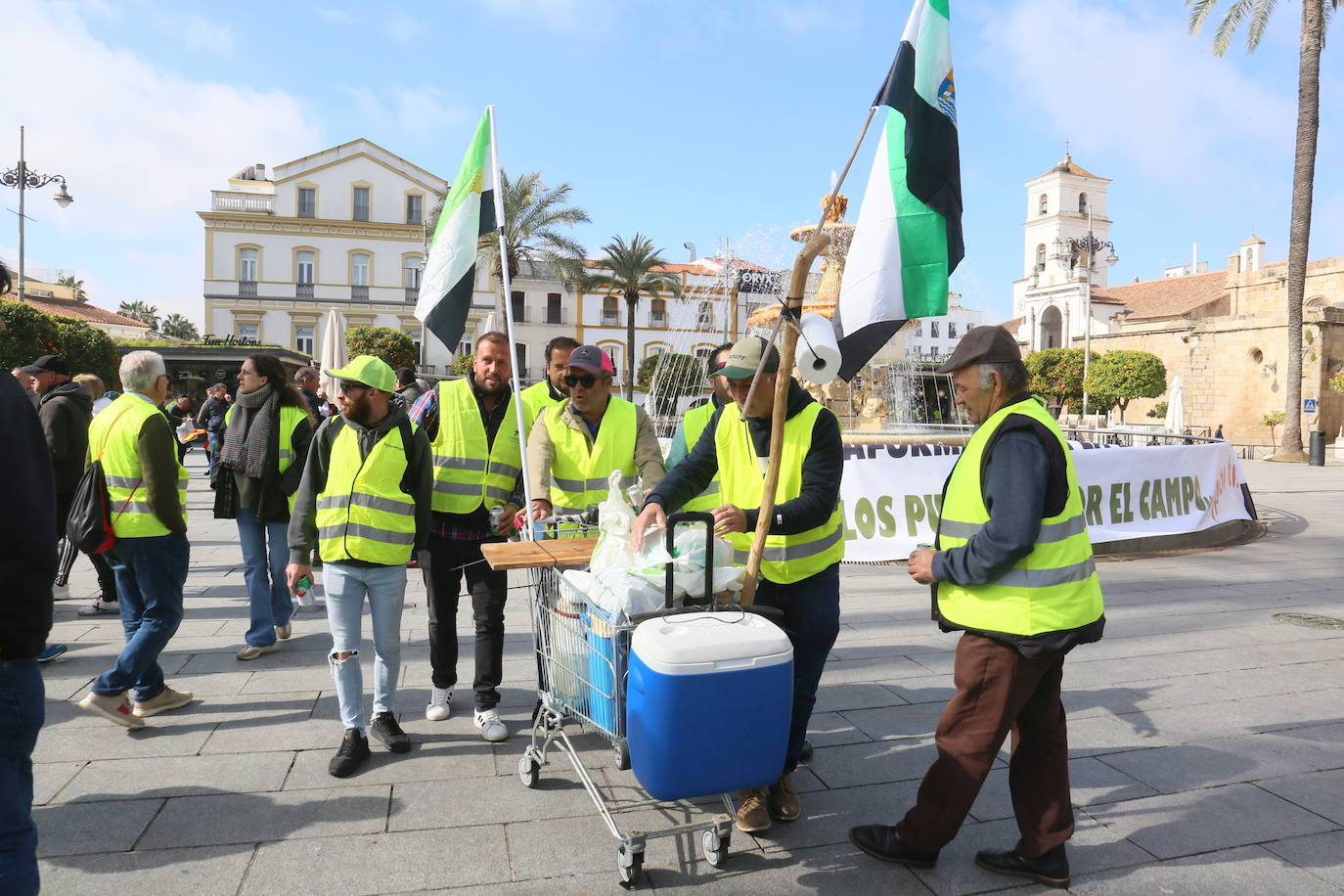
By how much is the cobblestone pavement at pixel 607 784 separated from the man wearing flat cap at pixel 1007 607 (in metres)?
0.19

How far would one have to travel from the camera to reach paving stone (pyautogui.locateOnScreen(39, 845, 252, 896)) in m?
2.93

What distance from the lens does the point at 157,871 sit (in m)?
3.04

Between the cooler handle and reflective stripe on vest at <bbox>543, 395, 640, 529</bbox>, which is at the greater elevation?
reflective stripe on vest at <bbox>543, 395, 640, 529</bbox>

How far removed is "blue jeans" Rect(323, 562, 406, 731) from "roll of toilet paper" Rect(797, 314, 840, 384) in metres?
2.17

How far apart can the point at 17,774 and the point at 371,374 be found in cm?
221

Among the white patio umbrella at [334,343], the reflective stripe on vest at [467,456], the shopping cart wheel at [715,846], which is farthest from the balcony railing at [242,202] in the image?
the shopping cart wheel at [715,846]

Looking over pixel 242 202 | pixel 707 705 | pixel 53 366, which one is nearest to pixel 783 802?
pixel 707 705

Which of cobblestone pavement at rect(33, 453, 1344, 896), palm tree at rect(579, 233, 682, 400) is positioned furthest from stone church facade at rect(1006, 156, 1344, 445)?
cobblestone pavement at rect(33, 453, 1344, 896)

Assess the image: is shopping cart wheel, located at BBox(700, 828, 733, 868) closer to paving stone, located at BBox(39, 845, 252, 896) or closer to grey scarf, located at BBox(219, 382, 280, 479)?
paving stone, located at BBox(39, 845, 252, 896)

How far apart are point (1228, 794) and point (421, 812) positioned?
348 centimetres

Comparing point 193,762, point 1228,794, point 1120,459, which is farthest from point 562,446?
point 1120,459

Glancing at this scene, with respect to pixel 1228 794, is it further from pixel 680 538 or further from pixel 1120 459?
pixel 1120 459

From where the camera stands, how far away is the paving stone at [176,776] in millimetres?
3664

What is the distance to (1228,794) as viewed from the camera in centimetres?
376
